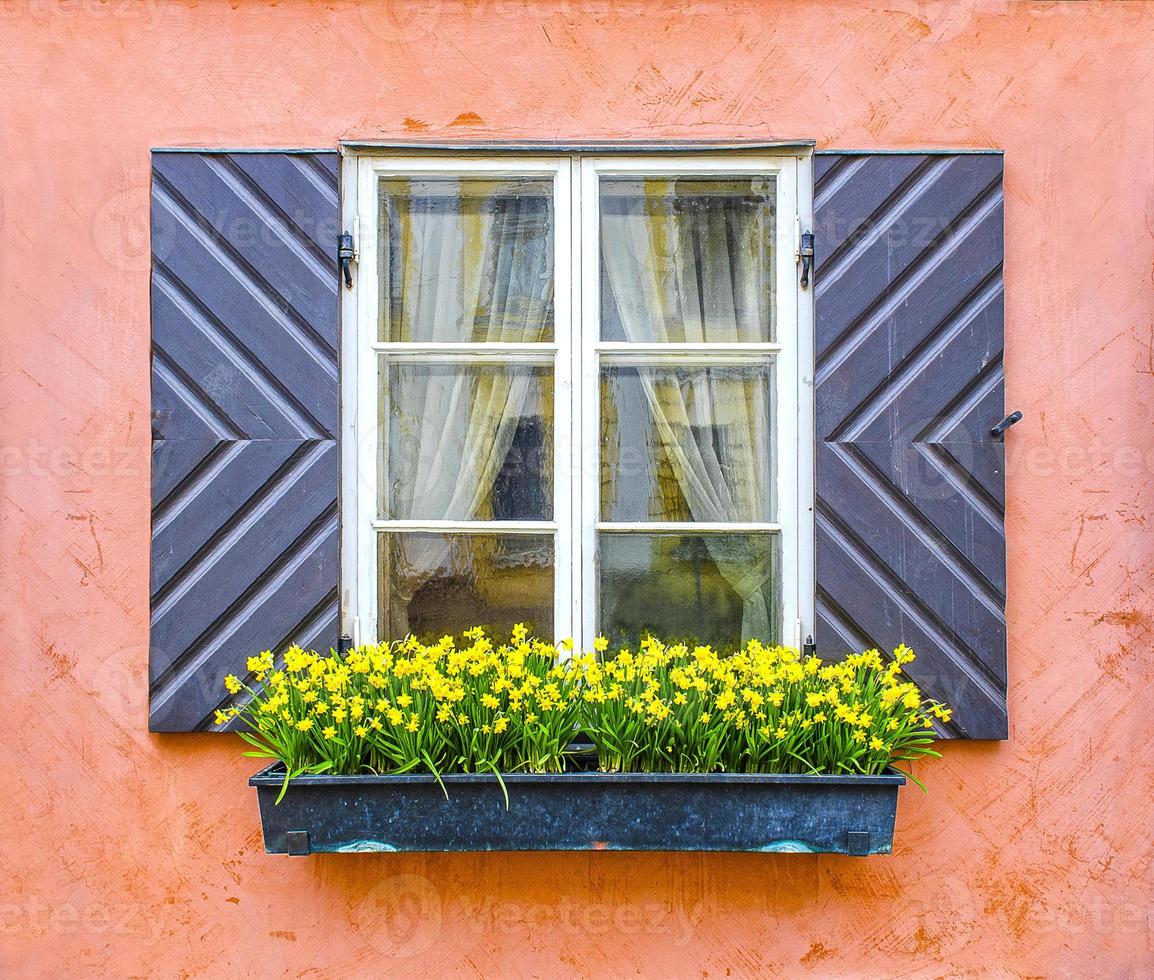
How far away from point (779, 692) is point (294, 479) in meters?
1.31

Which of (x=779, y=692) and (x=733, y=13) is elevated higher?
(x=733, y=13)

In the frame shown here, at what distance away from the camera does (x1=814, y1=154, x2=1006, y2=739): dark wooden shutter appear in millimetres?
2516

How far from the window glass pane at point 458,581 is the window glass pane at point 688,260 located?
63 cm

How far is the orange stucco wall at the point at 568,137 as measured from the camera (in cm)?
252

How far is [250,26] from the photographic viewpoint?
2.62m

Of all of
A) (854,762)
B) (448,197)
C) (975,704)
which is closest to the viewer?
(854,762)

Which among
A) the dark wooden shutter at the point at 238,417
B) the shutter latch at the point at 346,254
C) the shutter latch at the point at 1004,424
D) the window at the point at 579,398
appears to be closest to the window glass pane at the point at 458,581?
the window at the point at 579,398

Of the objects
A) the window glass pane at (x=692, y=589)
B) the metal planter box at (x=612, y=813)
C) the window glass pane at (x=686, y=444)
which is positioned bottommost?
the metal planter box at (x=612, y=813)

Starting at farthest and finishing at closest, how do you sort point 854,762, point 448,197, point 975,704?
point 448,197, point 975,704, point 854,762

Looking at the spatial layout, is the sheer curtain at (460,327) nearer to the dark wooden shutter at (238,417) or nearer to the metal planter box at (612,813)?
the dark wooden shutter at (238,417)

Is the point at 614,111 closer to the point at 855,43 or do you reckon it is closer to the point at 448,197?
the point at 448,197

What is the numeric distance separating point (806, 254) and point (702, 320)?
1.03 feet

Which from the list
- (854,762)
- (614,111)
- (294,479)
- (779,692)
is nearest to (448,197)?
(614,111)

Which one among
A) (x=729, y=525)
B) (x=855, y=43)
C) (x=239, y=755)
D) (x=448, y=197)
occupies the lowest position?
(x=239, y=755)
